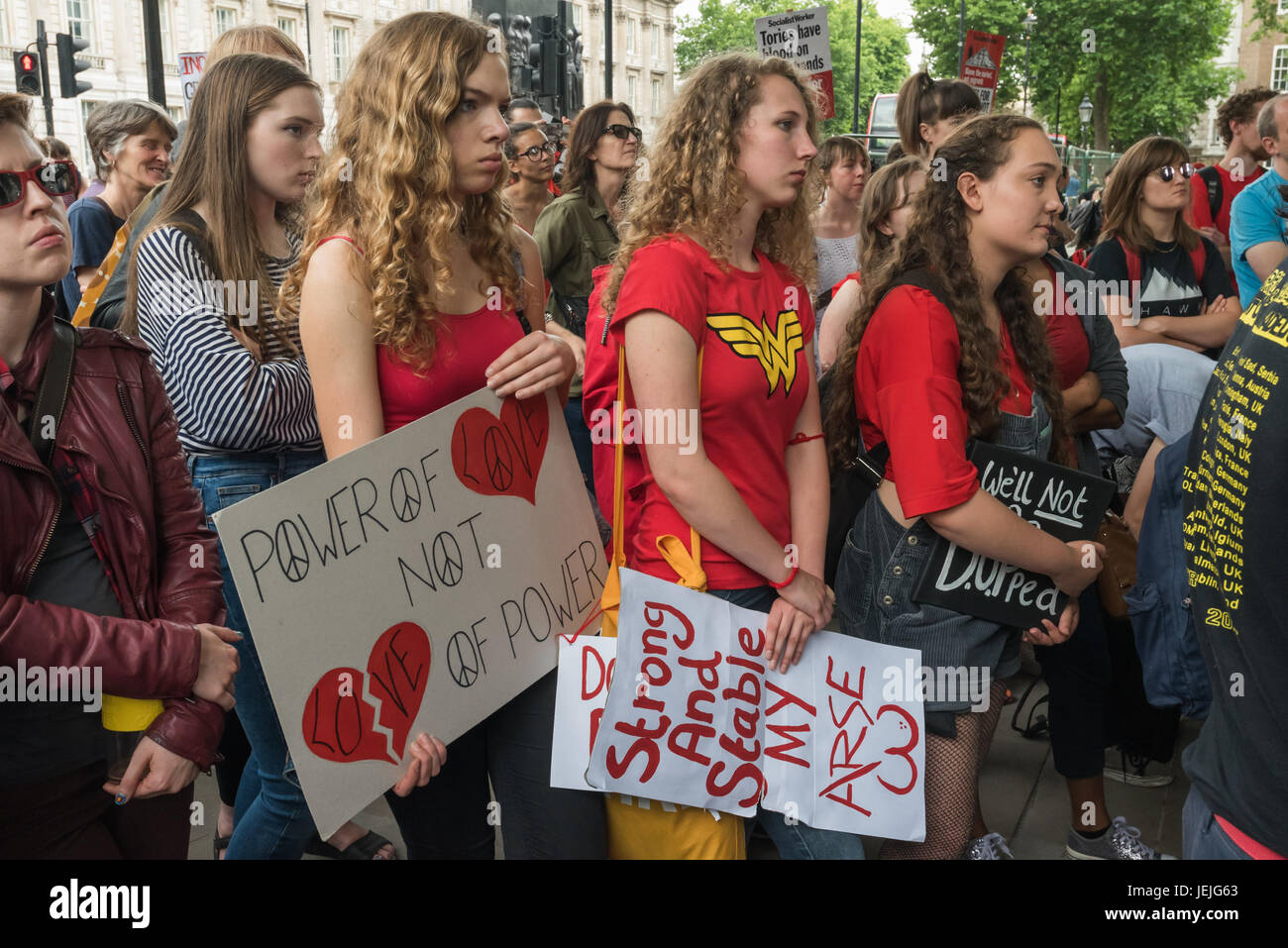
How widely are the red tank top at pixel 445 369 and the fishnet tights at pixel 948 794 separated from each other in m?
1.35

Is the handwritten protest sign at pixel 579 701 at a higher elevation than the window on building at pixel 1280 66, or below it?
below

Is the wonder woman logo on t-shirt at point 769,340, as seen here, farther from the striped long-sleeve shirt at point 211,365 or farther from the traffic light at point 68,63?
the traffic light at point 68,63

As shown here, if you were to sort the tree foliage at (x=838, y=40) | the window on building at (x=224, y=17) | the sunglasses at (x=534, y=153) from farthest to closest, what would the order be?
the tree foliage at (x=838, y=40) < the window on building at (x=224, y=17) < the sunglasses at (x=534, y=153)

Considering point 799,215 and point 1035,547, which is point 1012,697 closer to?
point 1035,547

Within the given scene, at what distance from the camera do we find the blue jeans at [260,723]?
8.57ft

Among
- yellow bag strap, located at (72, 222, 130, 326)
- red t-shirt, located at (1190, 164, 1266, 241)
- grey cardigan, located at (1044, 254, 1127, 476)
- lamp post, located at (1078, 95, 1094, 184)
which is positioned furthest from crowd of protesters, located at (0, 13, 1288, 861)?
lamp post, located at (1078, 95, 1094, 184)

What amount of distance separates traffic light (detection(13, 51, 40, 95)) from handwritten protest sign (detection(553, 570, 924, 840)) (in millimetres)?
15403

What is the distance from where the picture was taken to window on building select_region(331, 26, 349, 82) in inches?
1713

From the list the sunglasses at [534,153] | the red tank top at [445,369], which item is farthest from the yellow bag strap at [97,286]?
the sunglasses at [534,153]

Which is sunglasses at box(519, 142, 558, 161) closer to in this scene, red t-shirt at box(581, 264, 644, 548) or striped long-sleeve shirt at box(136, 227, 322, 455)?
striped long-sleeve shirt at box(136, 227, 322, 455)

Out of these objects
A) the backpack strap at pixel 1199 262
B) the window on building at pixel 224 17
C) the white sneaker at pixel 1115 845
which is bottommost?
the white sneaker at pixel 1115 845

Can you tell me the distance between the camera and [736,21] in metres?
73.7
